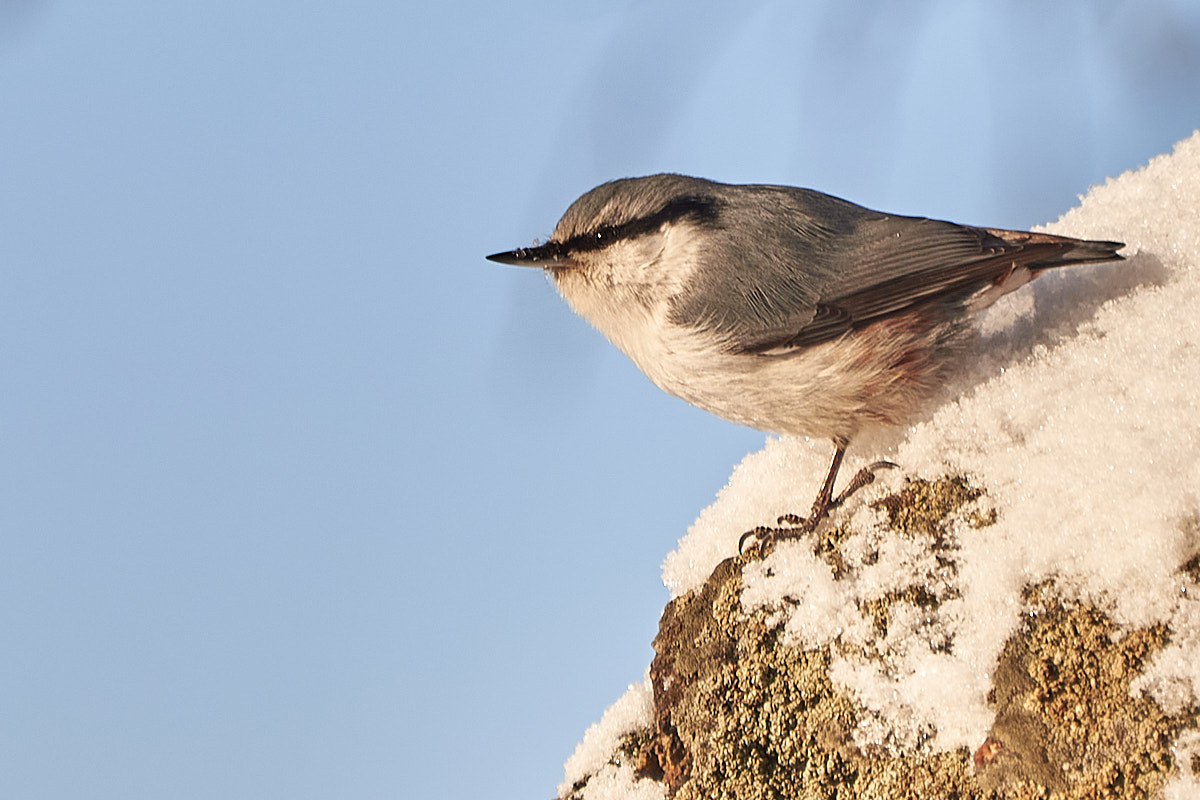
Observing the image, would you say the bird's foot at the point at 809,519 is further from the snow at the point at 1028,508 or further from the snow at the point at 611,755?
the snow at the point at 611,755

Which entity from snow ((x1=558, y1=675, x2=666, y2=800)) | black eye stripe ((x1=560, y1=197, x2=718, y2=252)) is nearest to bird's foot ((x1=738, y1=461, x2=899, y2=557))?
snow ((x1=558, y1=675, x2=666, y2=800))

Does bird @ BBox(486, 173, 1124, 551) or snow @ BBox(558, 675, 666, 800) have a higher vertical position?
bird @ BBox(486, 173, 1124, 551)

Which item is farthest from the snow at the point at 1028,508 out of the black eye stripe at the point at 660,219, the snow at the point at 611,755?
the black eye stripe at the point at 660,219

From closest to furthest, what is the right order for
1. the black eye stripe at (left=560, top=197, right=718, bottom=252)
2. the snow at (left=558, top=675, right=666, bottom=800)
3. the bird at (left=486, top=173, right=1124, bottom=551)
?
the snow at (left=558, top=675, right=666, bottom=800), the bird at (left=486, top=173, right=1124, bottom=551), the black eye stripe at (left=560, top=197, right=718, bottom=252)

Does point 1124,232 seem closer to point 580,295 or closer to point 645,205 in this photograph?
point 645,205

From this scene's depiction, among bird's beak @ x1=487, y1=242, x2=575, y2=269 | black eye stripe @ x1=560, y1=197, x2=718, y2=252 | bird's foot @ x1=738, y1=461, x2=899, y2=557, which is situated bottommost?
bird's foot @ x1=738, y1=461, x2=899, y2=557

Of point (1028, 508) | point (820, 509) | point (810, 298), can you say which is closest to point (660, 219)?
point (810, 298)

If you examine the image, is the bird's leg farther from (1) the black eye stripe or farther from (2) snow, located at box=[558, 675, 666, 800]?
(1) the black eye stripe
